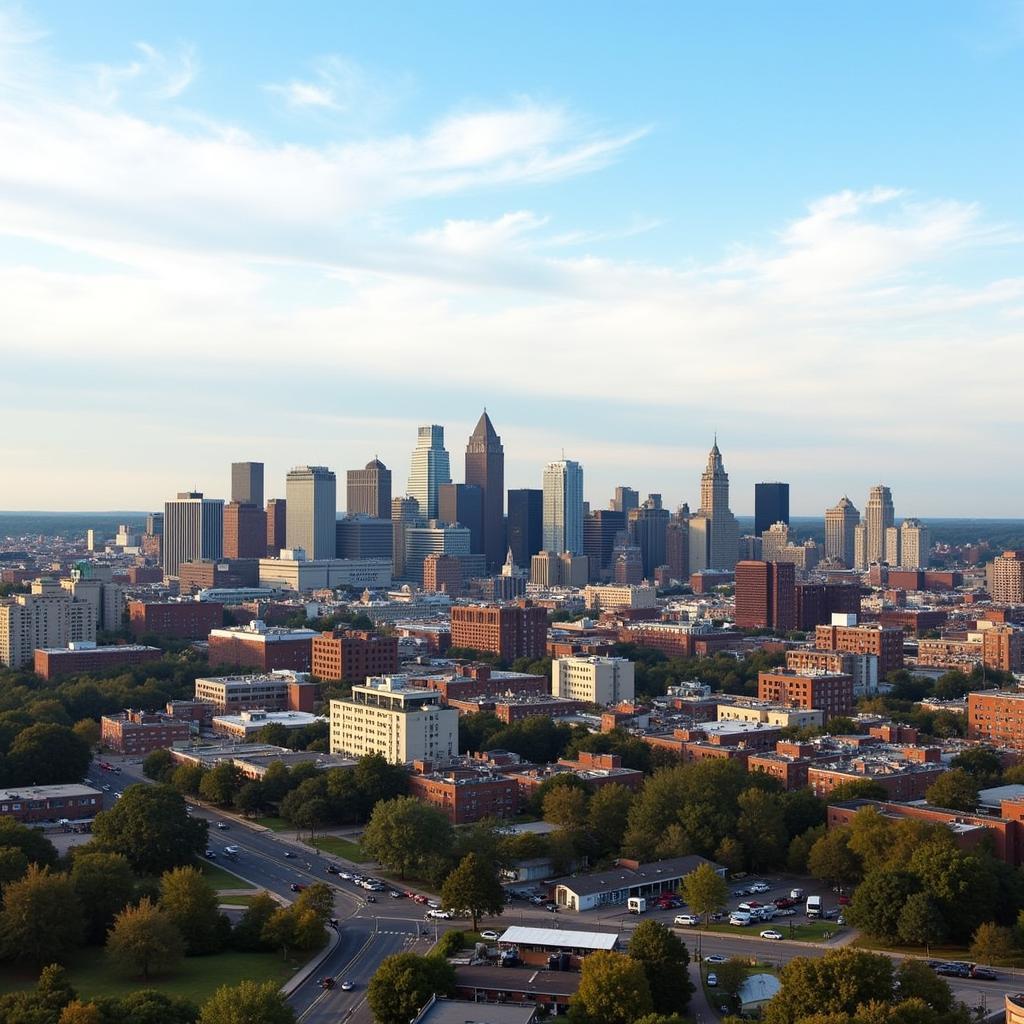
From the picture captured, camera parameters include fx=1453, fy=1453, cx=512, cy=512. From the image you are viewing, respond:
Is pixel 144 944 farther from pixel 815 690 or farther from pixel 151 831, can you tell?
pixel 815 690

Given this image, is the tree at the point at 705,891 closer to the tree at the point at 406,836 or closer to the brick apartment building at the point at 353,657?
the tree at the point at 406,836

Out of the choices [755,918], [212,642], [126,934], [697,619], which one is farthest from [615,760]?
[697,619]

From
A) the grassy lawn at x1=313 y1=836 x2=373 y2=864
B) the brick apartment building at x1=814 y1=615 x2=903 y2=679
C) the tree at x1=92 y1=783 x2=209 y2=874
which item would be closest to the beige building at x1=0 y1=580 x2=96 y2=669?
the grassy lawn at x1=313 y1=836 x2=373 y2=864

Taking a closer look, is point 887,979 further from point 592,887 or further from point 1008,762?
point 1008,762

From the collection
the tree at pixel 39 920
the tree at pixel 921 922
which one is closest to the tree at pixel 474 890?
the tree at pixel 39 920

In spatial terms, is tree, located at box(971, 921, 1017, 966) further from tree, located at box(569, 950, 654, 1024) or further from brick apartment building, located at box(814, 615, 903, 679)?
brick apartment building, located at box(814, 615, 903, 679)

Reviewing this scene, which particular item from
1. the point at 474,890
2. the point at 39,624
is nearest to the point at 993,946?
the point at 474,890
